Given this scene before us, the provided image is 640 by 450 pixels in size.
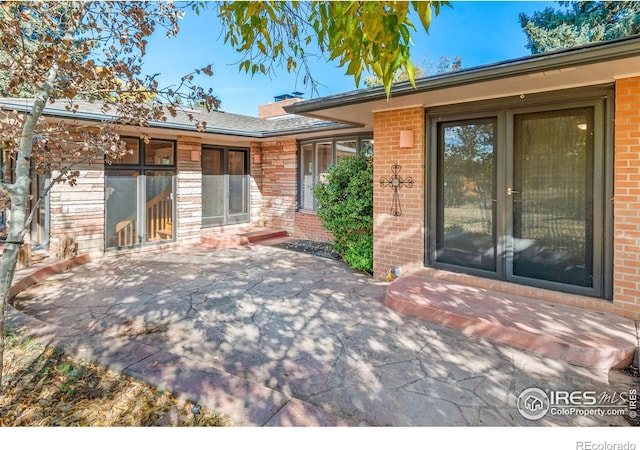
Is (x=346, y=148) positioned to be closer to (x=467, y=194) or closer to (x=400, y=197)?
(x=400, y=197)

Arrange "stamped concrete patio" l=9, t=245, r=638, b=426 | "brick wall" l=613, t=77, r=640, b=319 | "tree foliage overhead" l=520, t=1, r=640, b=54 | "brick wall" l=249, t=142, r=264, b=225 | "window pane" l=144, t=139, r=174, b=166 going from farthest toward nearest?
"tree foliage overhead" l=520, t=1, r=640, b=54 < "brick wall" l=249, t=142, r=264, b=225 < "window pane" l=144, t=139, r=174, b=166 < "brick wall" l=613, t=77, r=640, b=319 < "stamped concrete patio" l=9, t=245, r=638, b=426

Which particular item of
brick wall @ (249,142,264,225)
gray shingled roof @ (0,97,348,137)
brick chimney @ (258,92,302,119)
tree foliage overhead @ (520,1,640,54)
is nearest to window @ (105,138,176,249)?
gray shingled roof @ (0,97,348,137)

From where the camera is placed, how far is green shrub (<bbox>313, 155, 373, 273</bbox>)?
20.4 feet

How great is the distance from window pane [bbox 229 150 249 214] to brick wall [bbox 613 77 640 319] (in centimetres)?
816

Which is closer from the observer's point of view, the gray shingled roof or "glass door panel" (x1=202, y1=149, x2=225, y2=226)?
the gray shingled roof

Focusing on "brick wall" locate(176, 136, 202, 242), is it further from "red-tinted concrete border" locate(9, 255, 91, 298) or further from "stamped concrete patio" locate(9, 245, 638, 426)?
"stamped concrete patio" locate(9, 245, 638, 426)

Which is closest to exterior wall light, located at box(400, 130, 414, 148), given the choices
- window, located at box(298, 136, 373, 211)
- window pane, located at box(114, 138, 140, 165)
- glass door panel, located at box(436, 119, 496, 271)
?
glass door panel, located at box(436, 119, 496, 271)

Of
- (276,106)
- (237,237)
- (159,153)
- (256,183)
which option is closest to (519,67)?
(237,237)

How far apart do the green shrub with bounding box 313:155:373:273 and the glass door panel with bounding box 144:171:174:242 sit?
12.0ft

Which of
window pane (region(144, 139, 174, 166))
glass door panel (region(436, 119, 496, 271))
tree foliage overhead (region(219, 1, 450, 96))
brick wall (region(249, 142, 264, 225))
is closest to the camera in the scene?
tree foliage overhead (region(219, 1, 450, 96))

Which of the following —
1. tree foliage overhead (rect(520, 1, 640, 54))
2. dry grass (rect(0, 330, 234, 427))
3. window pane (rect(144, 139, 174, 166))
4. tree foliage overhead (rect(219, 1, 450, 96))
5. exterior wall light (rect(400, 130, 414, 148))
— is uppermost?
tree foliage overhead (rect(520, 1, 640, 54))

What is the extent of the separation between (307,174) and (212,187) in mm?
2478

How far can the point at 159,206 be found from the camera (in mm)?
8195

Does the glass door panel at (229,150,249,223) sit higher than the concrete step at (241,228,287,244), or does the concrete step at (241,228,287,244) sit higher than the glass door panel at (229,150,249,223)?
the glass door panel at (229,150,249,223)
